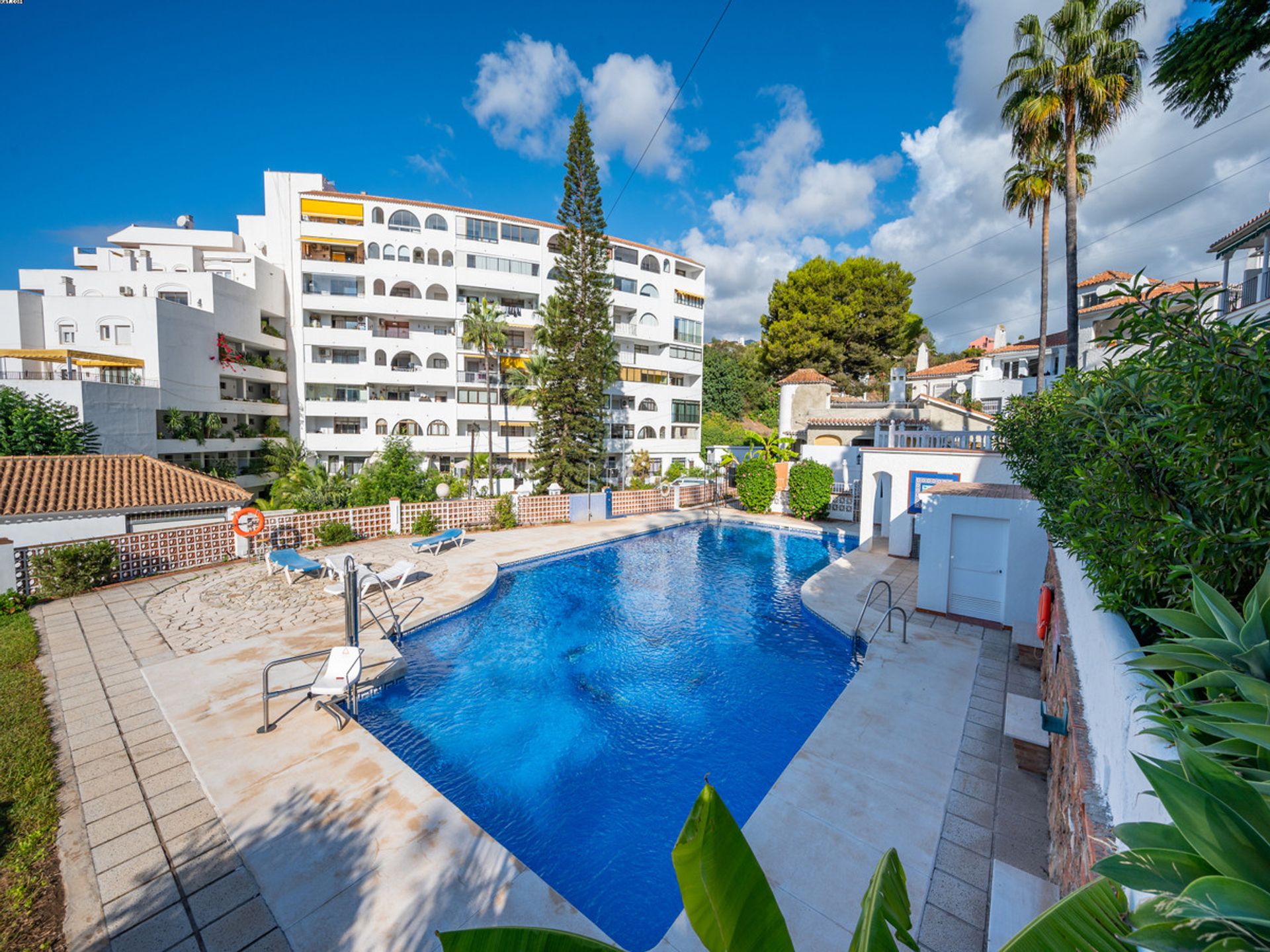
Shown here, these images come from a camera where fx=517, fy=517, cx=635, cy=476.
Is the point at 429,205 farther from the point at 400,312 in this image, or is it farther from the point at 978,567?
the point at 978,567

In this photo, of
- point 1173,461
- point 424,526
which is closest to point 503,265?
point 424,526

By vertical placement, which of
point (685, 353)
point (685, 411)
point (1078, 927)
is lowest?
point (1078, 927)

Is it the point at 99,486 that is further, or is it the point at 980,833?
the point at 99,486

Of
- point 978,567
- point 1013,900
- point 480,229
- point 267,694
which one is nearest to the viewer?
point 1013,900

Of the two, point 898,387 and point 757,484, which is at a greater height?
point 898,387

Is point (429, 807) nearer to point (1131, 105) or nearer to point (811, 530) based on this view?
point (811, 530)

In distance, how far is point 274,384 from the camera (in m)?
32.9

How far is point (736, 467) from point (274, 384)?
1157 inches

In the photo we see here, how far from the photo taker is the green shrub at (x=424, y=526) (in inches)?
746

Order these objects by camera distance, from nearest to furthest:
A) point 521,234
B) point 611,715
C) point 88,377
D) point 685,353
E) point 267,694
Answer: point 267,694, point 611,715, point 88,377, point 521,234, point 685,353

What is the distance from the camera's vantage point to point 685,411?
1574 inches

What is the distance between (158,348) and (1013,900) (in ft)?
113

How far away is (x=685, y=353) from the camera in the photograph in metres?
39.7

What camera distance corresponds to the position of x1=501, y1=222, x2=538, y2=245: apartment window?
110 feet
